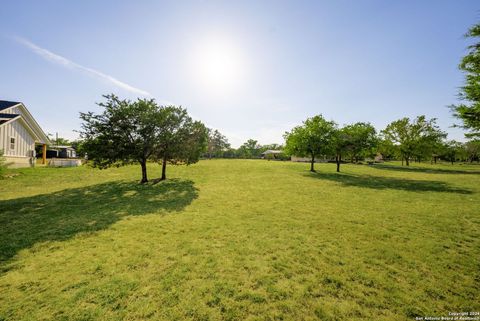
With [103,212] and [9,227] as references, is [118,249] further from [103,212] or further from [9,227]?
[9,227]

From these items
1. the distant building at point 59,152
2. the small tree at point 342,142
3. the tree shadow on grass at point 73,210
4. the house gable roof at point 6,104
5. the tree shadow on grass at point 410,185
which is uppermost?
the house gable roof at point 6,104

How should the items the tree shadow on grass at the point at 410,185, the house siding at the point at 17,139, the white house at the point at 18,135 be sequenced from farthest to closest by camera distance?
the white house at the point at 18,135
the house siding at the point at 17,139
the tree shadow on grass at the point at 410,185

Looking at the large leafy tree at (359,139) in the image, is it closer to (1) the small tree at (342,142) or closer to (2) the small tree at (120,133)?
(1) the small tree at (342,142)

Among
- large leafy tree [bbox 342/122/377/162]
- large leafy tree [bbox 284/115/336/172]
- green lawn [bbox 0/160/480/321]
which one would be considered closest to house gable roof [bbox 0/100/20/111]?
green lawn [bbox 0/160/480/321]

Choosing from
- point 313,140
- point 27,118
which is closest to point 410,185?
point 313,140

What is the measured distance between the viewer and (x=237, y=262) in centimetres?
538

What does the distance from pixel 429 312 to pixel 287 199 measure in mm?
9239

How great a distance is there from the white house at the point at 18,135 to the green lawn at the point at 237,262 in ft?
55.4

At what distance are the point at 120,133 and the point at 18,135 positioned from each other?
16964mm

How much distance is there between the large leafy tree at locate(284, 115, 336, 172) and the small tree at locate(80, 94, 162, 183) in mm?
21234

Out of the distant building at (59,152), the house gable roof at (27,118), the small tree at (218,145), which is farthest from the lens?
the small tree at (218,145)

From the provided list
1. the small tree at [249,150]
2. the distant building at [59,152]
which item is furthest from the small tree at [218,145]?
the distant building at [59,152]

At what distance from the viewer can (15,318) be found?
351 cm

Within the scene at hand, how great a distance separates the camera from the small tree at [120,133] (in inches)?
664
